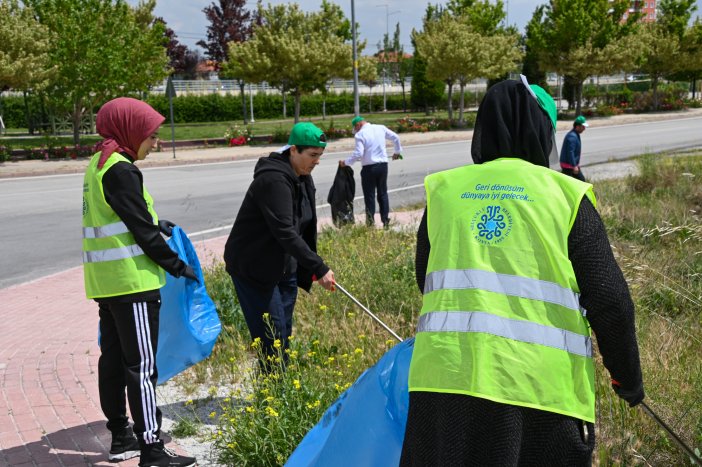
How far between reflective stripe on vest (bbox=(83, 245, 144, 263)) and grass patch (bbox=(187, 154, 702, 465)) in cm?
90

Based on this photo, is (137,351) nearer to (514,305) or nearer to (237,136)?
(514,305)

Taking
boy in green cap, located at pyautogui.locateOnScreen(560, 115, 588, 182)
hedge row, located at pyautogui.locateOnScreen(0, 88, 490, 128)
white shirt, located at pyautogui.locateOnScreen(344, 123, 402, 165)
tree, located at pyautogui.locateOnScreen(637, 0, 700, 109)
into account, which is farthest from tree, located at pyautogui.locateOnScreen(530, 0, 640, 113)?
white shirt, located at pyautogui.locateOnScreen(344, 123, 402, 165)

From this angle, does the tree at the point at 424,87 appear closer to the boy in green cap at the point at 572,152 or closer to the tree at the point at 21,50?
the tree at the point at 21,50

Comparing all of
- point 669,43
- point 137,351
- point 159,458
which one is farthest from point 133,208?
point 669,43

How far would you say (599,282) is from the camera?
6.81 ft

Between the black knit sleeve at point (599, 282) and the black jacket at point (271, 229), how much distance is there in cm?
202

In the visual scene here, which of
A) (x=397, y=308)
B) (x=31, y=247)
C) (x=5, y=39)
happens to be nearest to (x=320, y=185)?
(x=31, y=247)

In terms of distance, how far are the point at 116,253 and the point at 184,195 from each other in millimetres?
10999

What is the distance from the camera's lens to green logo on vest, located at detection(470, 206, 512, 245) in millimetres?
2107

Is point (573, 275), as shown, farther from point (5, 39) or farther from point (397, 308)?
point (5, 39)

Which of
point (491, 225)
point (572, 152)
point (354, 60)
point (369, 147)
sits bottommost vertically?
point (572, 152)

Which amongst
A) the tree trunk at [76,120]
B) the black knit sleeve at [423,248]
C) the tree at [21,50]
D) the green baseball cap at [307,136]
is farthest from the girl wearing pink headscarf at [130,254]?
the tree trunk at [76,120]

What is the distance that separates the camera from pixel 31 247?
393 inches

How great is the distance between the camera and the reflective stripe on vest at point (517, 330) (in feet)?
6.75
